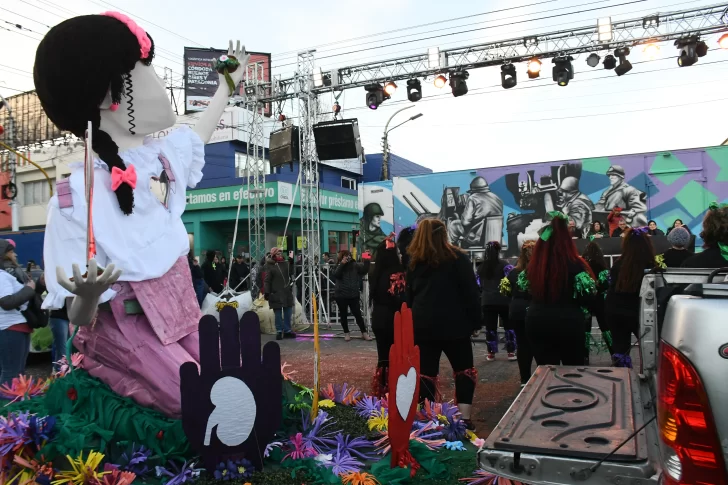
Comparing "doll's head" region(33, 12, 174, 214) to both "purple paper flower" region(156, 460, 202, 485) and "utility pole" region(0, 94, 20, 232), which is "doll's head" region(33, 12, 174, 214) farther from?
"utility pole" region(0, 94, 20, 232)

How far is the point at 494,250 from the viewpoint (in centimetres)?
679

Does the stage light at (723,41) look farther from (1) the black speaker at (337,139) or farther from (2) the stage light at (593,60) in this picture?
(1) the black speaker at (337,139)

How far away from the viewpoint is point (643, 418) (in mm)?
2277

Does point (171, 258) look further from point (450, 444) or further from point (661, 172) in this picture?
point (661, 172)

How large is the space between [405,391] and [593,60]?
9.26 m

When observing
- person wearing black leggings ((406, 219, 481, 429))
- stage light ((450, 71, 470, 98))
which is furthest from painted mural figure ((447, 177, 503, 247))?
person wearing black leggings ((406, 219, 481, 429))

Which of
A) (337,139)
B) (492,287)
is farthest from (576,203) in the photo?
(492,287)

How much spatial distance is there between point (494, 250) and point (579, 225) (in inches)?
276

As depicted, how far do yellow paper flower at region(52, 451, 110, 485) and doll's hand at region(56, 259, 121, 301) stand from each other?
2.56ft

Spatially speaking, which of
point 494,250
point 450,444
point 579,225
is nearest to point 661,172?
point 579,225

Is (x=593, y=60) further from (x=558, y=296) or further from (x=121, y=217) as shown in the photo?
(x=121, y=217)

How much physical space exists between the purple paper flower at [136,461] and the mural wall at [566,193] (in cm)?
1039

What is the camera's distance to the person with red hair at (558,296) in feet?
12.6

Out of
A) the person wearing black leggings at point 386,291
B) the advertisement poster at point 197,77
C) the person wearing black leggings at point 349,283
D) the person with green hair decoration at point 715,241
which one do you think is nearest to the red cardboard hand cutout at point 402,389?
the person wearing black leggings at point 386,291
